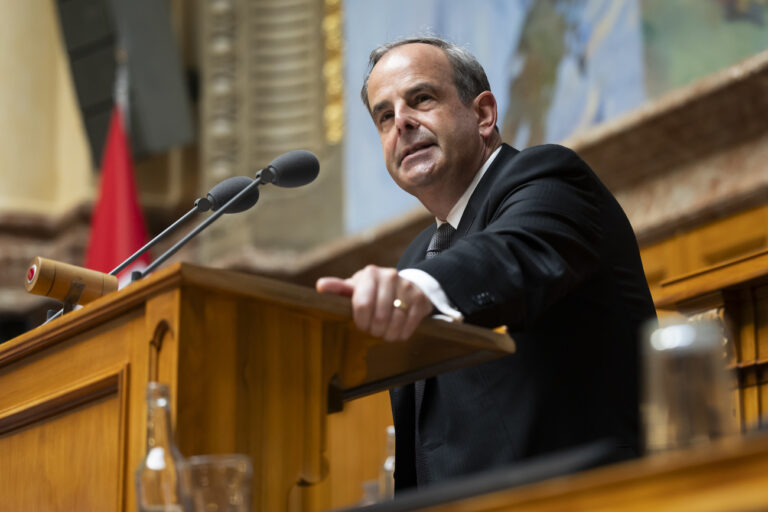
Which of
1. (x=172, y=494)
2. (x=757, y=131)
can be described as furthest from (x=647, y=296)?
(x=757, y=131)

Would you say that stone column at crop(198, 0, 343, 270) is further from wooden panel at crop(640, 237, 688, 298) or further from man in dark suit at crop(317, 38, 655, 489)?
man in dark suit at crop(317, 38, 655, 489)

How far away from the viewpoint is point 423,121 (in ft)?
10.4

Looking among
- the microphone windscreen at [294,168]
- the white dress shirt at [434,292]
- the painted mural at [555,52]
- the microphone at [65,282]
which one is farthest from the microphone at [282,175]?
the painted mural at [555,52]

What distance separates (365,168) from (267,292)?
599cm

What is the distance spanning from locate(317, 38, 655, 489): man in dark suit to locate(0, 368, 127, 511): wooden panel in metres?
0.42

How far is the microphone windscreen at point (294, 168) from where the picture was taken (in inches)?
112

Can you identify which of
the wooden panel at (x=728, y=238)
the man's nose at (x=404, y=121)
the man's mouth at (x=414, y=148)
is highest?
the wooden panel at (x=728, y=238)

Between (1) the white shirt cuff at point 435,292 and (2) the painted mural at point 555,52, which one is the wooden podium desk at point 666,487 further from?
(2) the painted mural at point 555,52

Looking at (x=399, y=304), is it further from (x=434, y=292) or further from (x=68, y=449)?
(x=68, y=449)

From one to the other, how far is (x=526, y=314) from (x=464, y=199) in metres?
0.77

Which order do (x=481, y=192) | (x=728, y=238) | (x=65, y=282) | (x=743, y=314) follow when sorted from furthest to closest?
(x=728, y=238) < (x=743, y=314) < (x=481, y=192) < (x=65, y=282)

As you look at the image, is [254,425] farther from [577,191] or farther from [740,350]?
[740,350]

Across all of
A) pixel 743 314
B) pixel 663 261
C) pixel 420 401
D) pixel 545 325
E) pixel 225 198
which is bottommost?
pixel 420 401

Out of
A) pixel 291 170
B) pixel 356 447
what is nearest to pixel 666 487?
pixel 291 170
